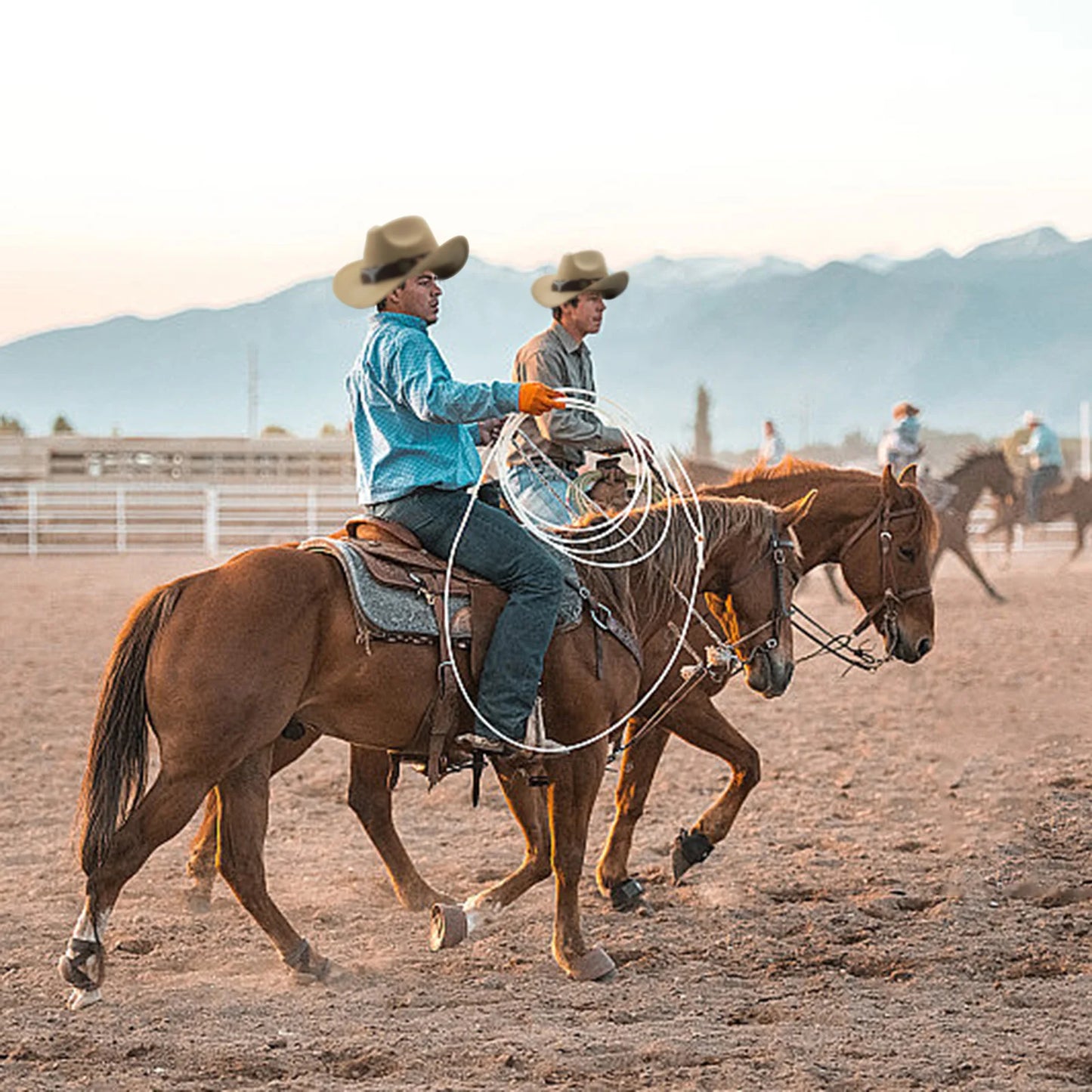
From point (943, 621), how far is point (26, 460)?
29.4 meters

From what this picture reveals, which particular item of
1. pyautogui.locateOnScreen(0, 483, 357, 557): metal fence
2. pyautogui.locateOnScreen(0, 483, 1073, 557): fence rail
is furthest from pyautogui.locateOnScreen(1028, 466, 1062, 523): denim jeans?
pyautogui.locateOnScreen(0, 483, 357, 557): metal fence

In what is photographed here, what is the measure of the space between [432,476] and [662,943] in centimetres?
177

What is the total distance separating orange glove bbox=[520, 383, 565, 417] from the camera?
4.63m

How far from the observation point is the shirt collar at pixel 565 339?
6.02 metres

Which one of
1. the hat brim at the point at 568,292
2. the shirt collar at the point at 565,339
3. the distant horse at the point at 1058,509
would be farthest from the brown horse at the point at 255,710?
the distant horse at the point at 1058,509

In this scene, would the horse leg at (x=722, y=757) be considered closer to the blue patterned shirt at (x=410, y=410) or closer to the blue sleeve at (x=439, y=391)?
the blue patterned shirt at (x=410, y=410)

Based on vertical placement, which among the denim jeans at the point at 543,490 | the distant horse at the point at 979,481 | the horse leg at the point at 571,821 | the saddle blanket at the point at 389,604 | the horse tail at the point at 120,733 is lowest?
the horse leg at the point at 571,821

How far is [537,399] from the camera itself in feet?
15.2

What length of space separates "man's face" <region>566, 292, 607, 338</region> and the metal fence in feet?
64.7

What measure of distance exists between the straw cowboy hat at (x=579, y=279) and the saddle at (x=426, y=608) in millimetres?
1491

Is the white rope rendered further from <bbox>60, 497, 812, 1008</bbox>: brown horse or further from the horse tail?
the horse tail

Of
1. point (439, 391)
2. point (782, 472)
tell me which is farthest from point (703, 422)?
point (439, 391)

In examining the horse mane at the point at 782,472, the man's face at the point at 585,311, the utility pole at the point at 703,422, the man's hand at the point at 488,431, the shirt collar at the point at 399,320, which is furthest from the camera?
the utility pole at the point at 703,422

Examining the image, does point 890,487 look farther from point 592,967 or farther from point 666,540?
point 592,967
